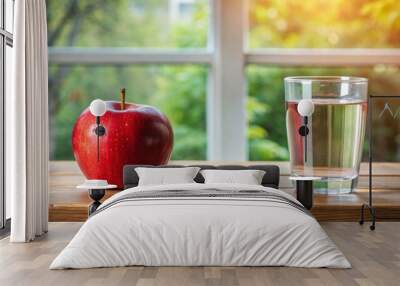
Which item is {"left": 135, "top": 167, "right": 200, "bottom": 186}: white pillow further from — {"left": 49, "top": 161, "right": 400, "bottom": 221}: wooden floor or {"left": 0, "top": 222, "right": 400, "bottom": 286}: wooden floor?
{"left": 0, "top": 222, "right": 400, "bottom": 286}: wooden floor

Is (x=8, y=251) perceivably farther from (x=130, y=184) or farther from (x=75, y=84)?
(x=75, y=84)

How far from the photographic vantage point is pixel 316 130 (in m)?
5.31

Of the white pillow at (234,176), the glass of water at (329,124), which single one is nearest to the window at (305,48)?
the glass of water at (329,124)

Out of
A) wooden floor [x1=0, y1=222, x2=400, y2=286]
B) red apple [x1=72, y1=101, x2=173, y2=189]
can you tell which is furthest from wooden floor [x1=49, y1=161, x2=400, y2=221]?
wooden floor [x1=0, y1=222, x2=400, y2=286]

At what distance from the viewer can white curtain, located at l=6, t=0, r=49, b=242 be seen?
171 inches

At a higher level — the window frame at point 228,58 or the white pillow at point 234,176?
the window frame at point 228,58

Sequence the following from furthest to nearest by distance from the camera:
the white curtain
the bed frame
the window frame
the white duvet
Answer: the window frame
the bed frame
the white curtain
the white duvet

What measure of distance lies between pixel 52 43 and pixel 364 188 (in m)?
3.10

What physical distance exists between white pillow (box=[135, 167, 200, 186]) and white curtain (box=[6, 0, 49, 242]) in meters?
0.69

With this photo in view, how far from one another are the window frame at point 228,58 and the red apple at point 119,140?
1.16 m

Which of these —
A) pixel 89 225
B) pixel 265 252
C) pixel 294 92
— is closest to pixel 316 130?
pixel 294 92

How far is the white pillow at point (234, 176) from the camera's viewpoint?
484 cm

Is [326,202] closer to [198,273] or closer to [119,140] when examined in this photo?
[119,140]

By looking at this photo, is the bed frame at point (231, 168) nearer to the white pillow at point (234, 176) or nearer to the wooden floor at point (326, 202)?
the white pillow at point (234, 176)
